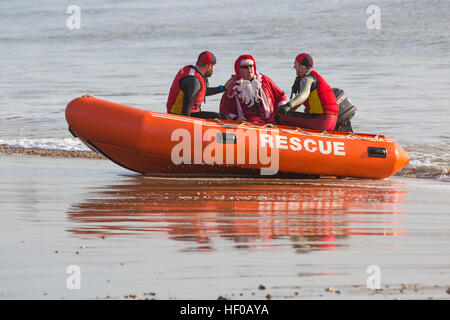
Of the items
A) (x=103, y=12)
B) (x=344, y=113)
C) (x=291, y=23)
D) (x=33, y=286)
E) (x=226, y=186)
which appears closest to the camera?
(x=33, y=286)

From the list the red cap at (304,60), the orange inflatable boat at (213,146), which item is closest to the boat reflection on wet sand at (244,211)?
the orange inflatable boat at (213,146)

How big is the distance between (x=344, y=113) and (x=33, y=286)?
497 centimetres

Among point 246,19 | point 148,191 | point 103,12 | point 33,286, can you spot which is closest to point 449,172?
point 148,191

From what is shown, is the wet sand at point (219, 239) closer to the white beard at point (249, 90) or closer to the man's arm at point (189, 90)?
the man's arm at point (189, 90)

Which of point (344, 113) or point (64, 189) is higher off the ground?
point (344, 113)

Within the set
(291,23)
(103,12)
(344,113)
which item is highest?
(103,12)

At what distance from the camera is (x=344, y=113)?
7.74 metres

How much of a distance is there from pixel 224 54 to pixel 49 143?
15.5 metres

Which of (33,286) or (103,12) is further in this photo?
(103,12)

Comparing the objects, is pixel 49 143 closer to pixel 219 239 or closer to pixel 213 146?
pixel 213 146

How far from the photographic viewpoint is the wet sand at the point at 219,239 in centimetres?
336

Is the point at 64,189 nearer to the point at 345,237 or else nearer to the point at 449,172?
the point at 345,237

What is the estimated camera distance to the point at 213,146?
686 centimetres

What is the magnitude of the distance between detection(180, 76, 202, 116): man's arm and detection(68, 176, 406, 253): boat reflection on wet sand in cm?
67
